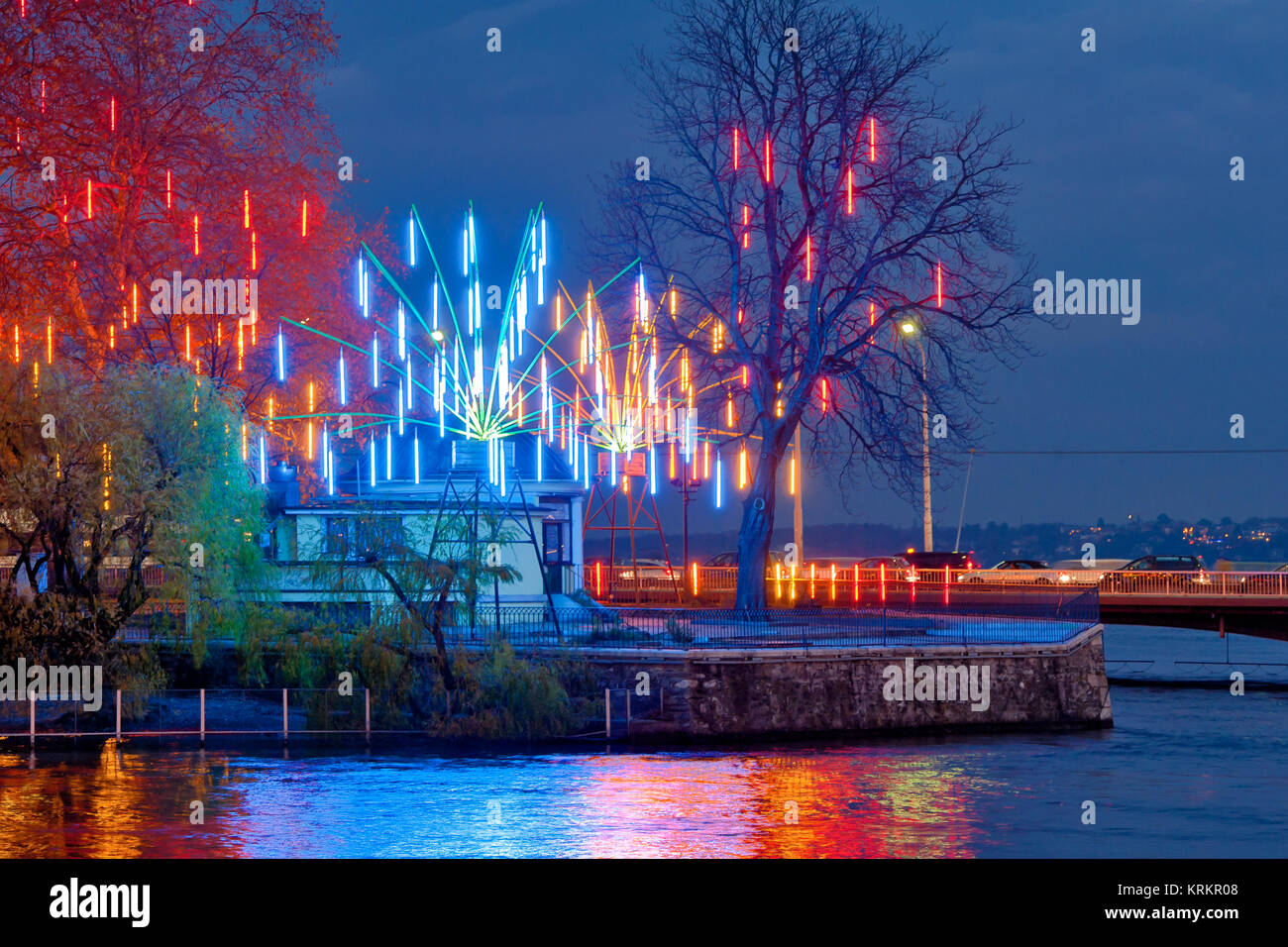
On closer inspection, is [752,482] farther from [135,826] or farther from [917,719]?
[135,826]

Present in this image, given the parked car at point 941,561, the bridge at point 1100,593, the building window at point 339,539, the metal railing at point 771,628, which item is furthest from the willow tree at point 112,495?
the parked car at point 941,561

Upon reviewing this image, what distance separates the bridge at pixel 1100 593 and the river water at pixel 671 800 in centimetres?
1701

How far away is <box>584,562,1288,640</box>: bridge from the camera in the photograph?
59.4 meters

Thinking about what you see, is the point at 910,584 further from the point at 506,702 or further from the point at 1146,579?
the point at 506,702

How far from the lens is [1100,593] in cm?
6084

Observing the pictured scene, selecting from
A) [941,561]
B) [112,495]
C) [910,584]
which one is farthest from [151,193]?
[941,561]

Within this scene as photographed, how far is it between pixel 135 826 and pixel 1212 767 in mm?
26028

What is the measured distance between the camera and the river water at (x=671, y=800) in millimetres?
26844

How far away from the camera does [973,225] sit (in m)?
51.7

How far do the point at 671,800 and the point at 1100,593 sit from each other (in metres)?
34.3

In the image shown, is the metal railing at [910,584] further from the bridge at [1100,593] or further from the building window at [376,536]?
the building window at [376,536]
